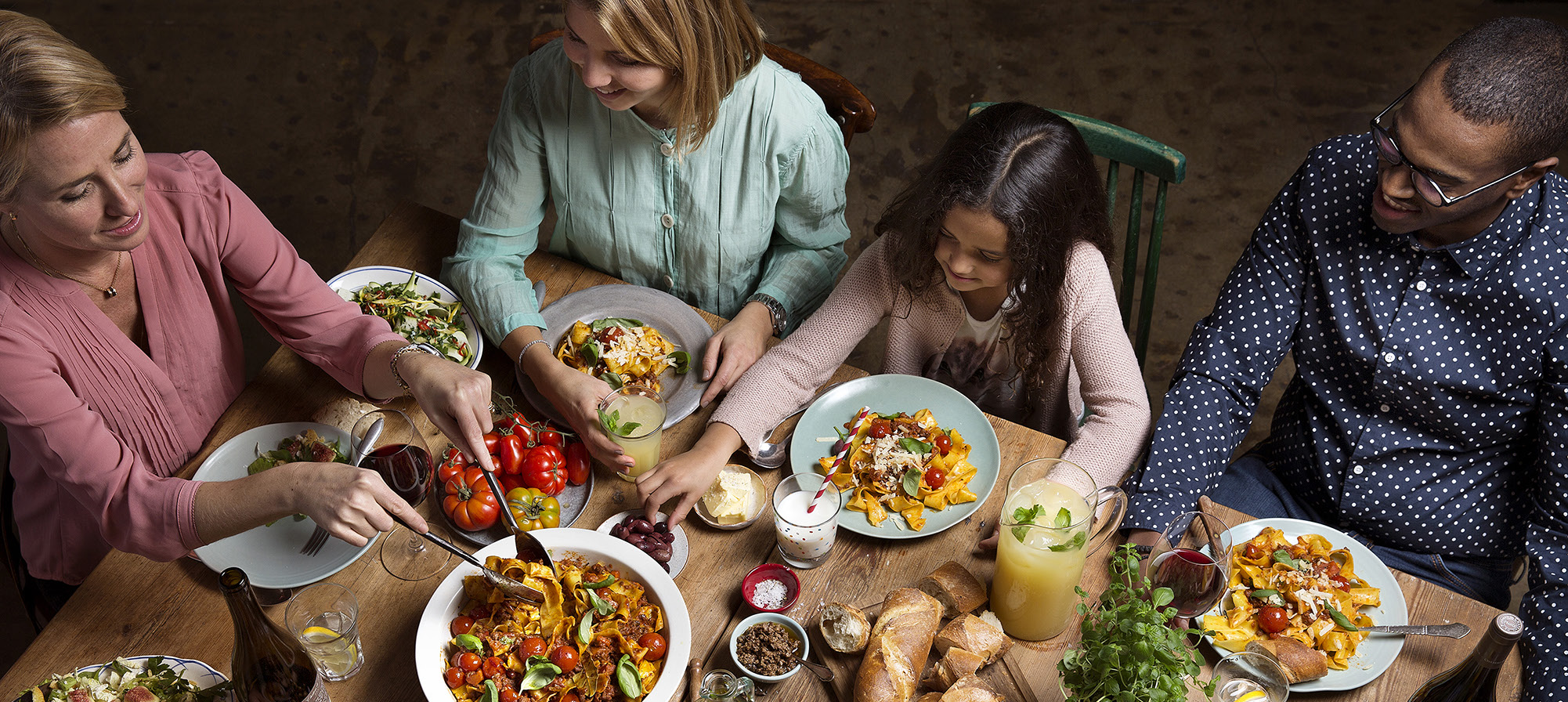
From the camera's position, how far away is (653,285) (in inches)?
103

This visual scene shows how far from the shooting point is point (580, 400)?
198cm

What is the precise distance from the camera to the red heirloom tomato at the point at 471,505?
5.99ft

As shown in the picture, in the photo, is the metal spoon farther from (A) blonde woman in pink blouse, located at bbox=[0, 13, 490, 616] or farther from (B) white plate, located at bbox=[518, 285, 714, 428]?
(A) blonde woman in pink blouse, located at bbox=[0, 13, 490, 616]

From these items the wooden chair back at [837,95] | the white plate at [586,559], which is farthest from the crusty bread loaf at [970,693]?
the wooden chair back at [837,95]

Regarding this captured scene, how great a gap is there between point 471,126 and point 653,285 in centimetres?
243

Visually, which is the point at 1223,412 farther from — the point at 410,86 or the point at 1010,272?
the point at 410,86

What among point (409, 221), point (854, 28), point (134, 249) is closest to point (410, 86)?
point (854, 28)

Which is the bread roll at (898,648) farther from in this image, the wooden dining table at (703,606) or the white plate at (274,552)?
the white plate at (274,552)

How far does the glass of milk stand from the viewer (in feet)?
5.79

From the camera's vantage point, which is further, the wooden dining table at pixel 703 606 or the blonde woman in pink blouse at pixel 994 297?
the blonde woman in pink blouse at pixel 994 297

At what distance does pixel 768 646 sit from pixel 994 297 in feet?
3.40

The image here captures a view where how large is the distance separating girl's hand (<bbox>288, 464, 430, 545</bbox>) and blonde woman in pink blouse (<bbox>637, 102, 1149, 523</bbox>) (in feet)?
1.41

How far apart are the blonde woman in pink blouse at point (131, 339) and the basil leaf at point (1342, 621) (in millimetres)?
1446

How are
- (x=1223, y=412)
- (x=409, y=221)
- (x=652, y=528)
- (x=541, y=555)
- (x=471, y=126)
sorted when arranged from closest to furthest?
(x=541, y=555) < (x=652, y=528) < (x=1223, y=412) < (x=409, y=221) < (x=471, y=126)
